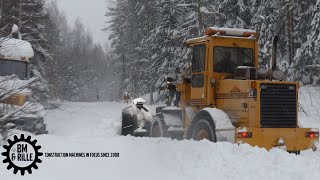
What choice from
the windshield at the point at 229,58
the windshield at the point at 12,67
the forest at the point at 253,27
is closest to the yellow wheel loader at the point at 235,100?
the windshield at the point at 229,58

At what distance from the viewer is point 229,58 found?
1115 centimetres

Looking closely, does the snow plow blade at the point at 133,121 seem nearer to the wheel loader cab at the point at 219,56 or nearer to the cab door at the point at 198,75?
the cab door at the point at 198,75

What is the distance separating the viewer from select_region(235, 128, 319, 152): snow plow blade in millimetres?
9297

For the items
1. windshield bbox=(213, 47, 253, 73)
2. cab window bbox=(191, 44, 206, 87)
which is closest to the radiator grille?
windshield bbox=(213, 47, 253, 73)

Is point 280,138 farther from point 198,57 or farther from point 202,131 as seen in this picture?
point 198,57

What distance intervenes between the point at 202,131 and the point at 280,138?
1838 millimetres

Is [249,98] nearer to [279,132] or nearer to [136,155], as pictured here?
[279,132]

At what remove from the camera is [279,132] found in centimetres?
961

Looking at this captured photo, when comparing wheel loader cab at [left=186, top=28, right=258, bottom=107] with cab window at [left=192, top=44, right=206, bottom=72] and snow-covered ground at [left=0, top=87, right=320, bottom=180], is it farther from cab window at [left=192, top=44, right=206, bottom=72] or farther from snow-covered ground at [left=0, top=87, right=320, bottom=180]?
snow-covered ground at [left=0, top=87, right=320, bottom=180]

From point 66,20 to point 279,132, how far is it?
74.9 meters

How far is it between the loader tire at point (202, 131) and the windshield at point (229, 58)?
1441mm

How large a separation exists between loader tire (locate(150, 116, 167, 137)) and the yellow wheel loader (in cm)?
3

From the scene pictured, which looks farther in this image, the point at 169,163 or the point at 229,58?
the point at 229,58

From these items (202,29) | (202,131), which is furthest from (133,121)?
(202,29)
